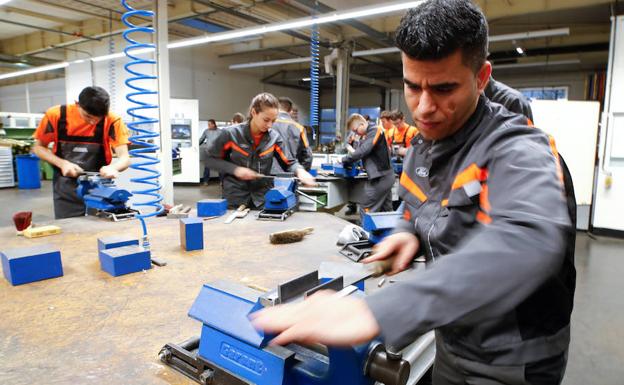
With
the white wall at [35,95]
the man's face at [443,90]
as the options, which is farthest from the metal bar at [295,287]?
the white wall at [35,95]

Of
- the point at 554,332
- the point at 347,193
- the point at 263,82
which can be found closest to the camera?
the point at 554,332

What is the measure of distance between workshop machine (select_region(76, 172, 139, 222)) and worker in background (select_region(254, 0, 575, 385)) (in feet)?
5.94

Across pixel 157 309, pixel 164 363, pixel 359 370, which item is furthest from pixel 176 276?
pixel 359 370

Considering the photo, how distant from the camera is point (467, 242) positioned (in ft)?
1.94

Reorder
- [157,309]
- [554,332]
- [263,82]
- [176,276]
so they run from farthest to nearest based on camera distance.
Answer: [263,82]
[176,276]
[157,309]
[554,332]

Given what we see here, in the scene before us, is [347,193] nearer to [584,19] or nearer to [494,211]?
[494,211]

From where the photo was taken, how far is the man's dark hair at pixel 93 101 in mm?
2291

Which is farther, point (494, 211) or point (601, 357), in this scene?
point (601, 357)

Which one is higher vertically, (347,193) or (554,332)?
(554,332)

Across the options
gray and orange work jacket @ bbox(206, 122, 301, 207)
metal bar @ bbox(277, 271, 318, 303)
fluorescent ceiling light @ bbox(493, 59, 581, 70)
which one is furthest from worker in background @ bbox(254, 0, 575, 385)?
fluorescent ceiling light @ bbox(493, 59, 581, 70)

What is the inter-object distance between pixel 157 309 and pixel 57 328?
9.3 inches

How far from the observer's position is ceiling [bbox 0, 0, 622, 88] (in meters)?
5.91

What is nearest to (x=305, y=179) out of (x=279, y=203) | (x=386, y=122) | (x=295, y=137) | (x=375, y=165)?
(x=279, y=203)

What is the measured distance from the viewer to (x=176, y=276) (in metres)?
1.36
